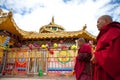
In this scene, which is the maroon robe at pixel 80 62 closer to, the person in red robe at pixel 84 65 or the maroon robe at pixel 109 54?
the person in red robe at pixel 84 65

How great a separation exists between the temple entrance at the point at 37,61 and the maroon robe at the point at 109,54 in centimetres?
718

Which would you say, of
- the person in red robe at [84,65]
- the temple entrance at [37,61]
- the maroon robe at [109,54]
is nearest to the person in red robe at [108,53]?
the maroon robe at [109,54]

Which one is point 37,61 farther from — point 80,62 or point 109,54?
point 109,54

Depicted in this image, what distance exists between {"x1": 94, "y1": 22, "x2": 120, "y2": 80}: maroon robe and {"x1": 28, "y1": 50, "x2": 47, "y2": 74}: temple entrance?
283 inches

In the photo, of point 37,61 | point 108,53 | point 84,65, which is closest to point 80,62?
point 84,65

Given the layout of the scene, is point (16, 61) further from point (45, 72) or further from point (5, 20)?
point (5, 20)

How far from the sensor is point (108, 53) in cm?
266

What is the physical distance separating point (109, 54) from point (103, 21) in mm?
640

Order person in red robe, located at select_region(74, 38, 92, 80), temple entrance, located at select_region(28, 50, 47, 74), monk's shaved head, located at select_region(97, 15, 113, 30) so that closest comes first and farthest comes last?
monk's shaved head, located at select_region(97, 15, 113, 30), person in red robe, located at select_region(74, 38, 92, 80), temple entrance, located at select_region(28, 50, 47, 74)

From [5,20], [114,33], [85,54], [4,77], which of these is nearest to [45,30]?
[5,20]

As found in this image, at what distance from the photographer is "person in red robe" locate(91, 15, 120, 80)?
2.61m

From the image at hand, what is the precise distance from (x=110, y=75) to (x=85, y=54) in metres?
1.52

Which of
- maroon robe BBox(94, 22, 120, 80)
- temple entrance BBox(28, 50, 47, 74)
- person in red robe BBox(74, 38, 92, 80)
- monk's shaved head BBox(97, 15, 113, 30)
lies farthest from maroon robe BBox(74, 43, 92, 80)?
temple entrance BBox(28, 50, 47, 74)

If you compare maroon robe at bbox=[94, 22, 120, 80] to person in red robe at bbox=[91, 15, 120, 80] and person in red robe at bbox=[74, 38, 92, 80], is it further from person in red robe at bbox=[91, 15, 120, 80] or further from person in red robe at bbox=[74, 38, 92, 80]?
person in red robe at bbox=[74, 38, 92, 80]
